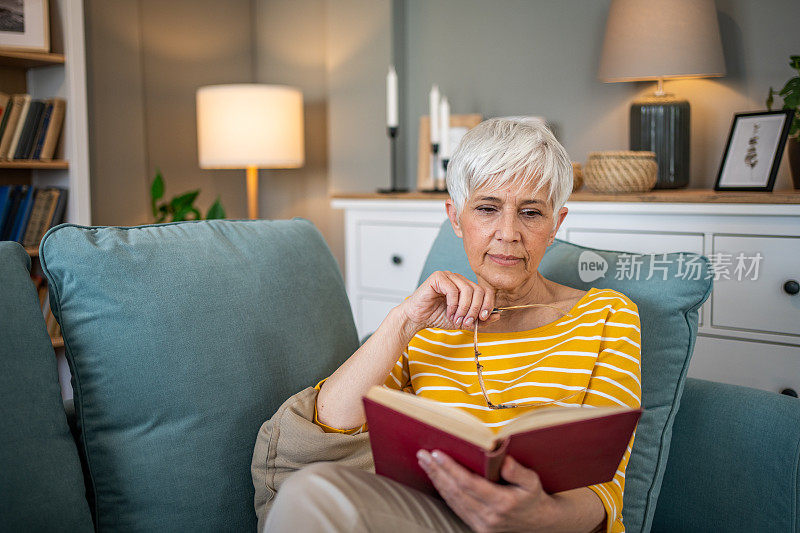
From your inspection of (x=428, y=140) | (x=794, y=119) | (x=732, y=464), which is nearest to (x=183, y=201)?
(x=428, y=140)

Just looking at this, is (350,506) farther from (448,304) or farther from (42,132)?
(42,132)

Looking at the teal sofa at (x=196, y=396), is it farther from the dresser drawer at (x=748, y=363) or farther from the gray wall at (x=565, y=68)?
the gray wall at (x=565, y=68)

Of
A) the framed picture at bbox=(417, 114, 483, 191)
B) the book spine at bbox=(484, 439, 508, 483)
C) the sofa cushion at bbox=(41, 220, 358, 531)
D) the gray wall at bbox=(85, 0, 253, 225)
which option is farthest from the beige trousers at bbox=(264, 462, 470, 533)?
the gray wall at bbox=(85, 0, 253, 225)

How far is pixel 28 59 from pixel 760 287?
2.68 metres

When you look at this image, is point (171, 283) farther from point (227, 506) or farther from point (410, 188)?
point (410, 188)

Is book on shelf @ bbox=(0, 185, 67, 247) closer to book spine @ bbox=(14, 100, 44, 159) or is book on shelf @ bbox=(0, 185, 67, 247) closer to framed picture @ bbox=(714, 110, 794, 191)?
book spine @ bbox=(14, 100, 44, 159)

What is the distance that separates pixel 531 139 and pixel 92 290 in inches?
31.0

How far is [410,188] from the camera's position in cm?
342

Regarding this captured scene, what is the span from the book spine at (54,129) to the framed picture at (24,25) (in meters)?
0.21

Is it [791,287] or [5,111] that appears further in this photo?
[5,111]

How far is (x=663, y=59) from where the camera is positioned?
2.27m

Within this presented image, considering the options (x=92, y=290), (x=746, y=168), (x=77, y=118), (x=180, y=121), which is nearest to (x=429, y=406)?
(x=92, y=290)

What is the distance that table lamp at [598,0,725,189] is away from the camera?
7.39 feet

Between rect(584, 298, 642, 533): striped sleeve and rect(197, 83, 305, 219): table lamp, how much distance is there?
2.24 metres
